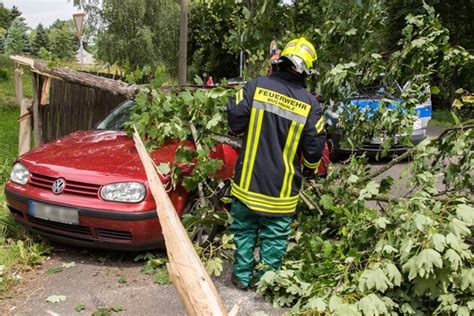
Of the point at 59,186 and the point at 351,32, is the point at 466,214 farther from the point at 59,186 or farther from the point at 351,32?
the point at 59,186

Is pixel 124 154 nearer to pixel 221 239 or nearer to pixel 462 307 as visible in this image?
pixel 221 239

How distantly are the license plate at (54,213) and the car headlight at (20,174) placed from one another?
0.31m

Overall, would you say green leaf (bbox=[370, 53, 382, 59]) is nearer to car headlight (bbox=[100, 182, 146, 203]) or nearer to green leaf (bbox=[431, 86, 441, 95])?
green leaf (bbox=[431, 86, 441, 95])

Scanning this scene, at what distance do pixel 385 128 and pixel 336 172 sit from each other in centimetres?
74

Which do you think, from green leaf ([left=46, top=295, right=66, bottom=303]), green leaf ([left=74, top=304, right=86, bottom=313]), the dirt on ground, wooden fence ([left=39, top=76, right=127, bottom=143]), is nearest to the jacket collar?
the dirt on ground

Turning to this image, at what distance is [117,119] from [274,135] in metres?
2.75

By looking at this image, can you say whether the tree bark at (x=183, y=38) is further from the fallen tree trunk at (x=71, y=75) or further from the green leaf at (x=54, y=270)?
the green leaf at (x=54, y=270)

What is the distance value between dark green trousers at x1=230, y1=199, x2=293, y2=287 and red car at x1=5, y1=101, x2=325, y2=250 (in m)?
0.77

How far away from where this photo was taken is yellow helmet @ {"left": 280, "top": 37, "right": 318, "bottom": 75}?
372cm

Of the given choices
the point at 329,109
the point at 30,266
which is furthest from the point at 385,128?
the point at 30,266

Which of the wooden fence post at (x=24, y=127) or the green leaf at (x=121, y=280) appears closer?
the green leaf at (x=121, y=280)

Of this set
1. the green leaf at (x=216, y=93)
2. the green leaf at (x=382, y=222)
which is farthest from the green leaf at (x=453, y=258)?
the green leaf at (x=216, y=93)

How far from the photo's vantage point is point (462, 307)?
3.04 m

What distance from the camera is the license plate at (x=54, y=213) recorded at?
4.27m
